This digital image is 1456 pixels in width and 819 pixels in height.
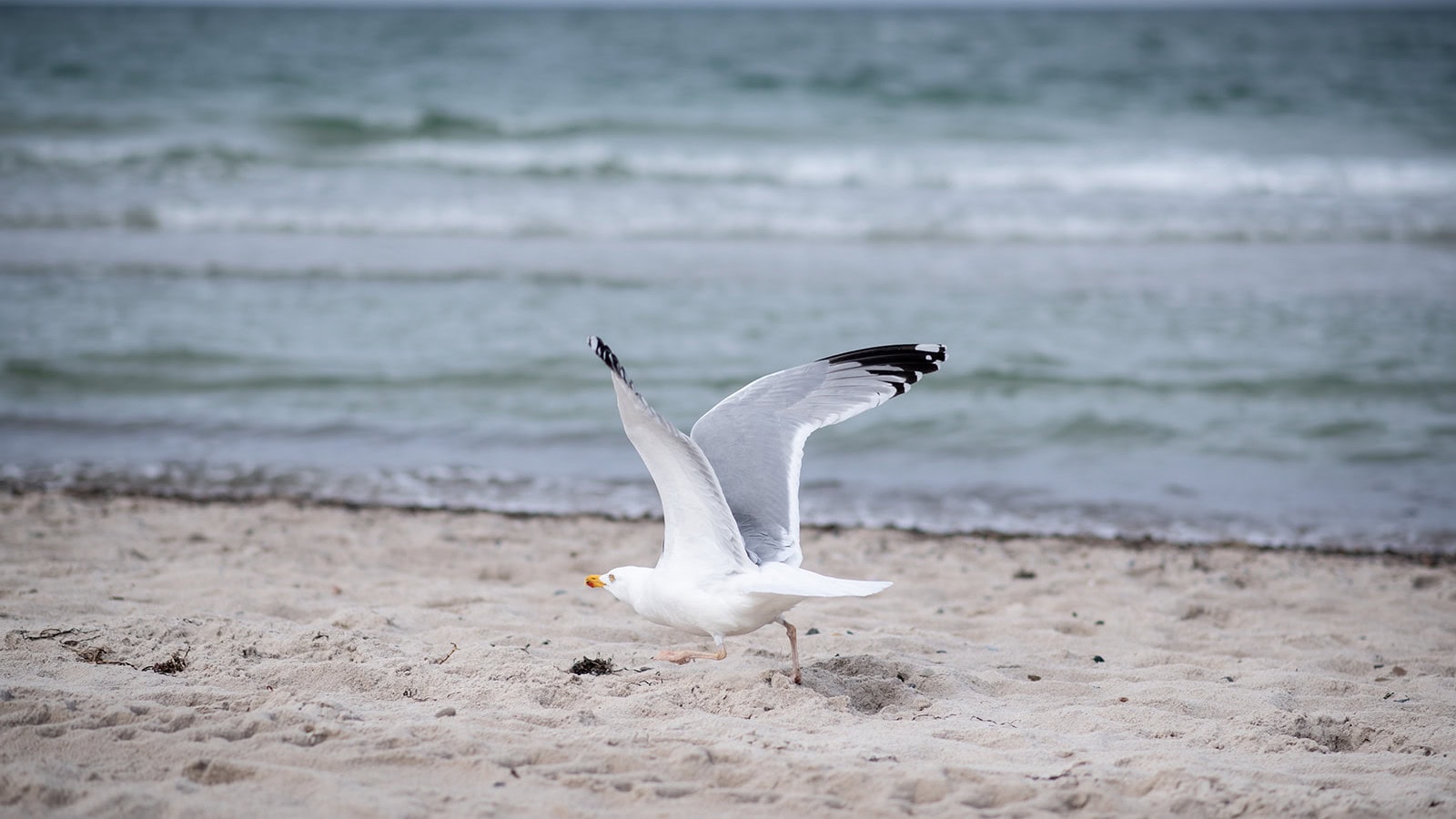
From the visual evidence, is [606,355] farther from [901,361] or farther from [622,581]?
[901,361]

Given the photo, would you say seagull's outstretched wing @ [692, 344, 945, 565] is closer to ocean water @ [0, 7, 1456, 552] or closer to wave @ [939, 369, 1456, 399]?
ocean water @ [0, 7, 1456, 552]

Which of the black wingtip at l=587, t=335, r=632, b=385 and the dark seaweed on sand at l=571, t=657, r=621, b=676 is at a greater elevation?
the black wingtip at l=587, t=335, r=632, b=385

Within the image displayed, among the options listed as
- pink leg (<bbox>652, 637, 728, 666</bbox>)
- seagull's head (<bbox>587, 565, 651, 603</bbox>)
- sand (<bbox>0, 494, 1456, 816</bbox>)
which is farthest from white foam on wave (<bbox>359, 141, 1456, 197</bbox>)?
pink leg (<bbox>652, 637, 728, 666</bbox>)

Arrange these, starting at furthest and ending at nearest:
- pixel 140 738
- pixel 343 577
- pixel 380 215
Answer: pixel 380 215 → pixel 343 577 → pixel 140 738

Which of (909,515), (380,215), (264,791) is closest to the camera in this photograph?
(264,791)

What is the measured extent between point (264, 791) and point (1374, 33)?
133 feet

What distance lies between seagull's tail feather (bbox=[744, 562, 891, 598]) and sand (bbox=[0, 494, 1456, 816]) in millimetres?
380

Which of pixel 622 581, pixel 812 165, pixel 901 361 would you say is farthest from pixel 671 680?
pixel 812 165

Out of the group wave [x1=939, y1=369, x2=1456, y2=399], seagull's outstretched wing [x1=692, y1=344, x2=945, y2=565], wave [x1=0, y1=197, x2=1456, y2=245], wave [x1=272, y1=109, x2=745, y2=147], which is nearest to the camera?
seagull's outstretched wing [x1=692, y1=344, x2=945, y2=565]

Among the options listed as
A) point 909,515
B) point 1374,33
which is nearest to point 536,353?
point 909,515

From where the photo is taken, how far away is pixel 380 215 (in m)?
13.9

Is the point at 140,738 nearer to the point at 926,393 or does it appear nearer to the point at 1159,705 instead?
the point at 1159,705

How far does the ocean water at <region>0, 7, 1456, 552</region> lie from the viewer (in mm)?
6645

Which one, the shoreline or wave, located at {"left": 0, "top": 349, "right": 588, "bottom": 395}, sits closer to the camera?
the shoreline
